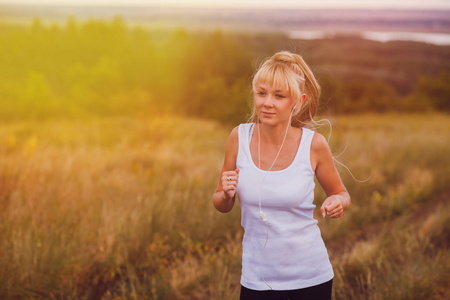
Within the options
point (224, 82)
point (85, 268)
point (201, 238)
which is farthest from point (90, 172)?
point (224, 82)

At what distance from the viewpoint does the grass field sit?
3.62 meters

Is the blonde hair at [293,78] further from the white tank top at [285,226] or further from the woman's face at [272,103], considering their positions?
the white tank top at [285,226]

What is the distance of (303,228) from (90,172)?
199 inches

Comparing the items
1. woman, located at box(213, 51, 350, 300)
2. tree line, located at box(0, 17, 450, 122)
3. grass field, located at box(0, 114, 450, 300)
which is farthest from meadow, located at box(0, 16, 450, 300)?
tree line, located at box(0, 17, 450, 122)

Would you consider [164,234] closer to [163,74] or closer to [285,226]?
[285,226]

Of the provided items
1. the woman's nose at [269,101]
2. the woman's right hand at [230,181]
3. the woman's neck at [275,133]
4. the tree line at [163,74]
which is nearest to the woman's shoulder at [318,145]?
the woman's neck at [275,133]

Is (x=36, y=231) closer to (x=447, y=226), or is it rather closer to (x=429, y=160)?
(x=447, y=226)

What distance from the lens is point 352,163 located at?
8758mm

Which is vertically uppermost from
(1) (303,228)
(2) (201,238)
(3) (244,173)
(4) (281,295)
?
(3) (244,173)

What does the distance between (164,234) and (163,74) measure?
107 ft

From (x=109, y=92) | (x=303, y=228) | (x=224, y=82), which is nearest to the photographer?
(x=303, y=228)

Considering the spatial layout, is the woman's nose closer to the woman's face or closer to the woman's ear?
the woman's face

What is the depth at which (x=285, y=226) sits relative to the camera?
210 centimetres

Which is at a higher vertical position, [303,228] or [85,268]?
→ [303,228]
